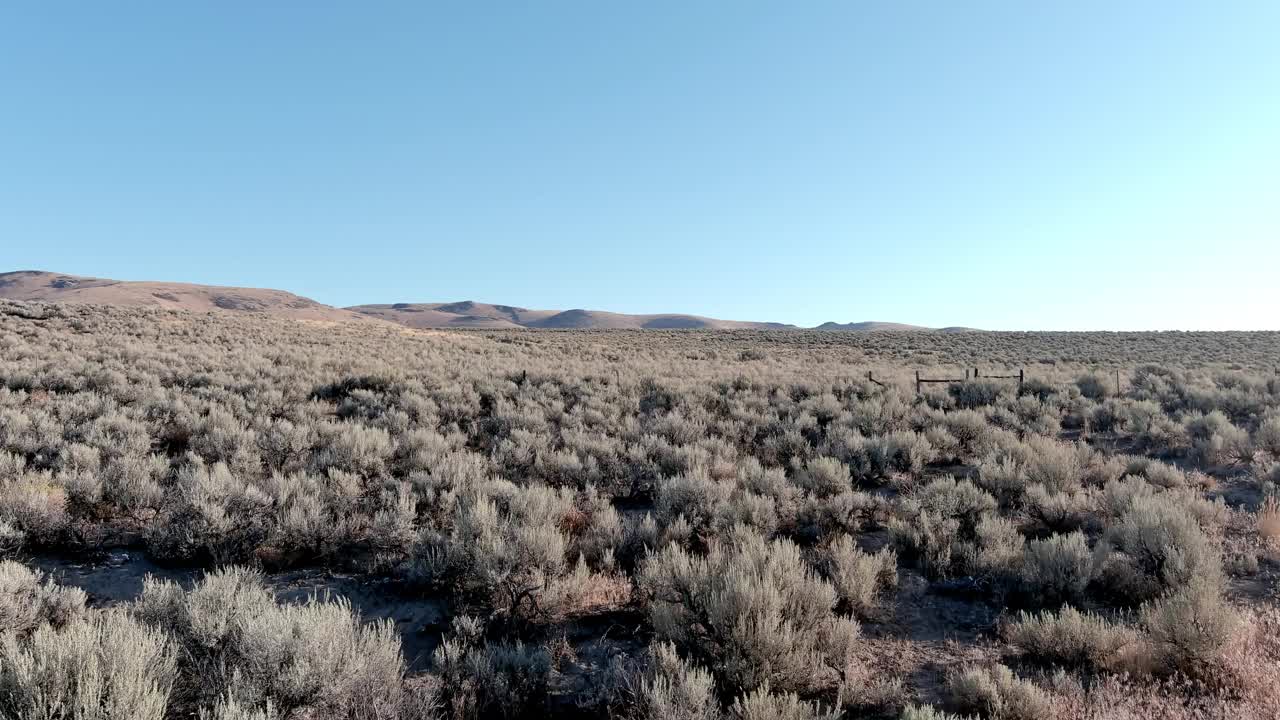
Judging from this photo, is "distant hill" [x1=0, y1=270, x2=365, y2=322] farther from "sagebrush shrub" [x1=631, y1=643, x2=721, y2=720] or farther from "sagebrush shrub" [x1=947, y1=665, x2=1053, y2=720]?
"sagebrush shrub" [x1=947, y1=665, x2=1053, y2=720]

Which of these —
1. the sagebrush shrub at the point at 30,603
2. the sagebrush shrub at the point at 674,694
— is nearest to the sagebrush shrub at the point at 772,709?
the sagebrush shrub at the point at 674,694

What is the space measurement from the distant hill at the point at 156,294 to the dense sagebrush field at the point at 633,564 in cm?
11652

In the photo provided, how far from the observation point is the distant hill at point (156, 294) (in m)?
118

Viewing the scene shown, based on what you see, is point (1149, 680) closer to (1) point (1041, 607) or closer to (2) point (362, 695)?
(1) point (1041, 607)

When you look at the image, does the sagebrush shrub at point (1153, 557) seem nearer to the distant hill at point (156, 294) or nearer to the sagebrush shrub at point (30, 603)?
the sagebrush shrub at point (30, 603)

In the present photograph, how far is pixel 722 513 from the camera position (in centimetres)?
679

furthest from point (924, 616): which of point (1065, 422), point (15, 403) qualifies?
point (15, 403)

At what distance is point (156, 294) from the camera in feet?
Result: 405

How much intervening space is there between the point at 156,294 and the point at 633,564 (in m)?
153

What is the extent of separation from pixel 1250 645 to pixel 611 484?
642 cm

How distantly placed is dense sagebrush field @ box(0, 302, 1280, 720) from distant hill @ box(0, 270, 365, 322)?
382ft

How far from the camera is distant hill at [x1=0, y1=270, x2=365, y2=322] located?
117875 millimetres

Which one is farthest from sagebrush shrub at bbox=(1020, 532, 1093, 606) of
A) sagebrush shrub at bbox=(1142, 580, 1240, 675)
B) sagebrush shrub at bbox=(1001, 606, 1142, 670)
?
sagebrush shrub at bbox=(1142, 580, 1240, 675)

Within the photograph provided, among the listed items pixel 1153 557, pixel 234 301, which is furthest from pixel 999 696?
pixel 234 301
